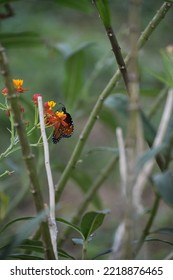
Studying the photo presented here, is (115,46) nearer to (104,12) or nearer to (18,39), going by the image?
(104,12)

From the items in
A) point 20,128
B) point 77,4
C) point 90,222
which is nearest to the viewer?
point 20,128

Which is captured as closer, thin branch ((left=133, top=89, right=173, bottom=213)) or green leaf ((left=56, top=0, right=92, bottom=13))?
thin branch ((left=133, top=89, right=173, bottom=213))

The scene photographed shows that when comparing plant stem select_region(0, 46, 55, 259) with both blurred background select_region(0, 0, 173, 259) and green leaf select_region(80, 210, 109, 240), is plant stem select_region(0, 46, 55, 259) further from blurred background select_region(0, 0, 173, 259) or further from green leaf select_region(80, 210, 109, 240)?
blurred background select_region(0, 0, 173, 259)

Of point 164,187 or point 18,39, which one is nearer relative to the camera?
point 164,187

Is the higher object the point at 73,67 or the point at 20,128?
the point at 73,67

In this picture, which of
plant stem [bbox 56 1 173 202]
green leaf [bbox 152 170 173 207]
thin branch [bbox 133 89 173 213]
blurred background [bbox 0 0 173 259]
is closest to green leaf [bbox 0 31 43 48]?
blurred background [bbox 0 0 173 259]

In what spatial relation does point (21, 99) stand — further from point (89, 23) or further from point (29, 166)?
point (89, 23)

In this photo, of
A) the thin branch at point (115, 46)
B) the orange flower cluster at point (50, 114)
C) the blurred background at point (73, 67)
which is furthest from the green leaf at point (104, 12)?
the blurred background at point (73, 67)

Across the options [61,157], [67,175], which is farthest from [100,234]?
[67,175]

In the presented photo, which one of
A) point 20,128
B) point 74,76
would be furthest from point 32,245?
point 74,76
